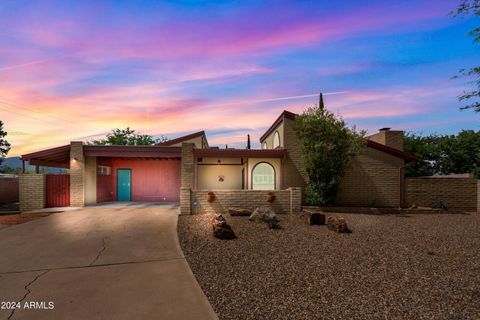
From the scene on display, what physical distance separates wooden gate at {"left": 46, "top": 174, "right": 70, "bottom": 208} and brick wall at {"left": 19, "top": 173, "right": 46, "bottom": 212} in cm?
41

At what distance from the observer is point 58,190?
15219 millimetres

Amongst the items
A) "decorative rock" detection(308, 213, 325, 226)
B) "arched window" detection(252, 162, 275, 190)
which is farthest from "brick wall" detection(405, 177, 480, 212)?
"decorative rock" detection(308, 213, 325, 226)

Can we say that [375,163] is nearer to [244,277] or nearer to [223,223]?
[223,223]

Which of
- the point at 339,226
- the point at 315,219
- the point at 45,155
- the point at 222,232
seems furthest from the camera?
the point at 45,155

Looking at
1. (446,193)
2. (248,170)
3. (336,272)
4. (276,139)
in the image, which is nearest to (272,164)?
(248,170)

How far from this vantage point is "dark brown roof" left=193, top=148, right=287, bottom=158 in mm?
15789

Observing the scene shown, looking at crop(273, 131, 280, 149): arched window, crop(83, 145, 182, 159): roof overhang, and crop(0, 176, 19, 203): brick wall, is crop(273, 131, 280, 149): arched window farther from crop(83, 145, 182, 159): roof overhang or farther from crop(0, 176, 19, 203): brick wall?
crop(0, 176, 19, 203): brick wall

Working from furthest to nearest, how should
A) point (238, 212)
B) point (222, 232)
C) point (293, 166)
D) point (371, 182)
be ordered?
1. point (293, 166)
2. point (371, 182)
3. point (238, 212)
4. point (222, 232)

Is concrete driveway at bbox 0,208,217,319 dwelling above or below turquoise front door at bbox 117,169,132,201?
below

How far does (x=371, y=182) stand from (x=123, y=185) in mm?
16297

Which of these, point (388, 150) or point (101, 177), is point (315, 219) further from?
point (101, 177)

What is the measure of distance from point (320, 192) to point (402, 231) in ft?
17.3

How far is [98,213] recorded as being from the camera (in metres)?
12.4

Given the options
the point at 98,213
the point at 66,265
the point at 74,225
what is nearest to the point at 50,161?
the point at 98,213
